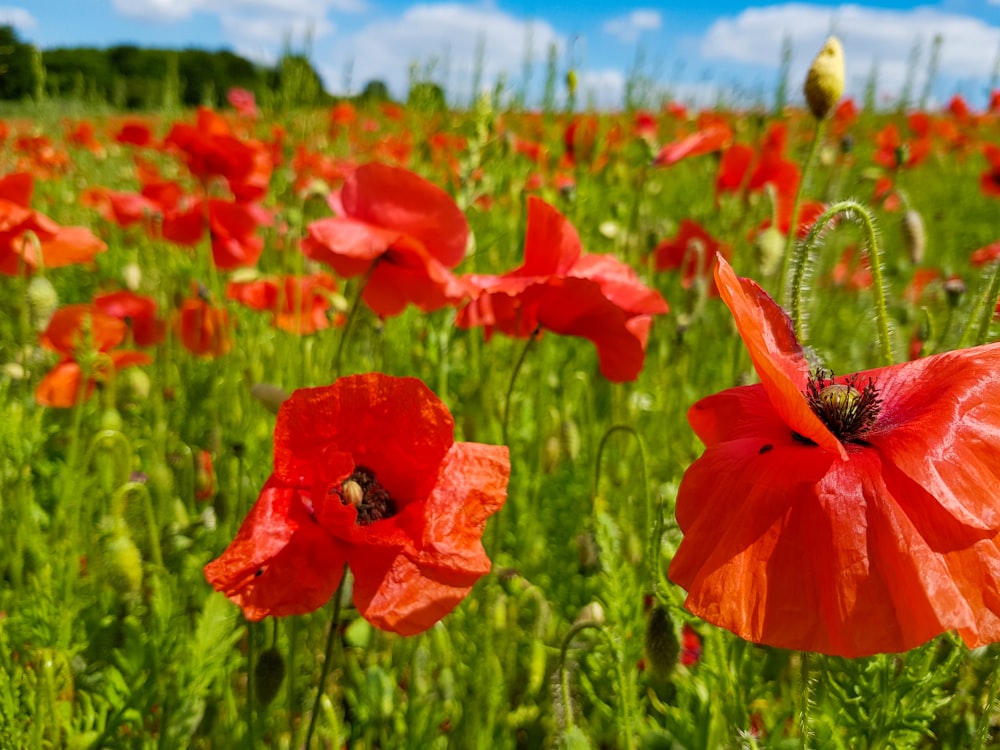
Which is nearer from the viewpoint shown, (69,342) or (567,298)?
(567,298)

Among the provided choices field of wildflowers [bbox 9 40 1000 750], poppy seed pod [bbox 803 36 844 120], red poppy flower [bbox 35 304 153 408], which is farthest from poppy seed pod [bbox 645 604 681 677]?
red poppy flower [bbox 35 304 153 408]

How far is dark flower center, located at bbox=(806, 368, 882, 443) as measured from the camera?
810 millimetres

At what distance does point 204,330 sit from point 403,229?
39.8 inches

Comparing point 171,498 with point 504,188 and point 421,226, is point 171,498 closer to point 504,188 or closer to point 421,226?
point 421,226

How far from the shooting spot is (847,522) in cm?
70

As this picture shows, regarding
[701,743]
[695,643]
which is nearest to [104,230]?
[695,643]

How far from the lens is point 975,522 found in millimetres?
653

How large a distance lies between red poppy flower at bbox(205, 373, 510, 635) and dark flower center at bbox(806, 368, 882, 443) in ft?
1.24

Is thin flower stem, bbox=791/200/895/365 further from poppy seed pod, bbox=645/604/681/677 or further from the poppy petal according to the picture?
the poppy petal

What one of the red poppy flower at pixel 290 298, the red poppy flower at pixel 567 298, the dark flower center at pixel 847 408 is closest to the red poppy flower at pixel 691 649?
the red poppy flower at pixel 567 298

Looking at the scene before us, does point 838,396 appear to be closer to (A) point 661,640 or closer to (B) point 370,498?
(A) point 661,640

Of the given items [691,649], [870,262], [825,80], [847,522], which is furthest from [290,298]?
[847,522]

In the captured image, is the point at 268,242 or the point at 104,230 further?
the point at 104,230

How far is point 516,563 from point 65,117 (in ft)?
23.4
